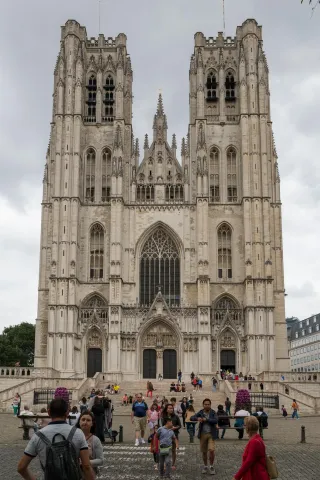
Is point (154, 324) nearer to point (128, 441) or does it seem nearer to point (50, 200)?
point (50, 200)

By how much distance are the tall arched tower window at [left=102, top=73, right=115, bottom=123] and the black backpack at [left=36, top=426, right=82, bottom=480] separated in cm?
5190

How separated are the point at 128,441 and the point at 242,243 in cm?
3410

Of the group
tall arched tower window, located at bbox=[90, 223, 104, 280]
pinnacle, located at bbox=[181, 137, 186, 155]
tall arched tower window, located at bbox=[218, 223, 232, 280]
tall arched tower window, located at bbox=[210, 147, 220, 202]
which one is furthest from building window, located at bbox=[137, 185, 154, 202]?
tall arched tower window, located at bbox=[218, 223, 232, 280]

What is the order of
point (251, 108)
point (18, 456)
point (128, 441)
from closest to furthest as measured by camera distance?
point (18, 456) < point (128, 441) < point (251, 108)

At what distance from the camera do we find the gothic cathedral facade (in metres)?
50.5

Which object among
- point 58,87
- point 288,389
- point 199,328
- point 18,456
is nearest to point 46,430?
point 18,456

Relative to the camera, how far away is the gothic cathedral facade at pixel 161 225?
166 feet

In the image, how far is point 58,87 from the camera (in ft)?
181

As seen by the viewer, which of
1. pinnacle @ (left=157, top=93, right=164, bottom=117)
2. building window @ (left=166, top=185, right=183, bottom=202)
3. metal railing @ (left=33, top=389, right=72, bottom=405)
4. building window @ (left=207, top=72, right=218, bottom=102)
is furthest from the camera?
pinnacle @ (left=157, top=93, right=164, bottom=117)

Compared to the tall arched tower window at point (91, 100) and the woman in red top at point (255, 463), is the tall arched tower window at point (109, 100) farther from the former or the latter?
the woman in red top at point (255, 463)

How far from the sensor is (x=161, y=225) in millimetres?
54094

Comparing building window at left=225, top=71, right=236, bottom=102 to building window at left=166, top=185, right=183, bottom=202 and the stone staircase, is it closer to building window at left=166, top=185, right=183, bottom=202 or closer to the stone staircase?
building window at left=166, top=185, right=183, bottom=202

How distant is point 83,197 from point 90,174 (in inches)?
85.8

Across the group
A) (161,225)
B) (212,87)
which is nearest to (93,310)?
(161,225)
